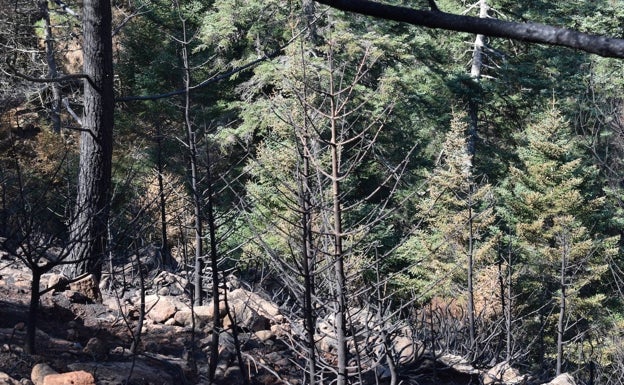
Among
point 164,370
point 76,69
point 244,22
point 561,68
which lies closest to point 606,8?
point 561,68

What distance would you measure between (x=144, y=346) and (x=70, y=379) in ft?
5.23

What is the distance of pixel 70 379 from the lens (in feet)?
13.6

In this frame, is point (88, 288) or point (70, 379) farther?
point (88, 288)

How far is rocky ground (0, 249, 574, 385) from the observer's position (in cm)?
451

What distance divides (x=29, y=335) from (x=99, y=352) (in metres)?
0.52

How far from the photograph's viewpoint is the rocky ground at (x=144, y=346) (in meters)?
4.51

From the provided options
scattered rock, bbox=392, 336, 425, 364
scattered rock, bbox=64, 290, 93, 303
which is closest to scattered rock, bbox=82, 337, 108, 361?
scattered rock, bbox=64, 290, 93, 303

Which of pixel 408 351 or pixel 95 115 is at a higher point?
pixel 95 115

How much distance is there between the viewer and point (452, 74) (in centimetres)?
2555

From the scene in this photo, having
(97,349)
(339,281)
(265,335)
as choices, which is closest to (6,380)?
(97,349)

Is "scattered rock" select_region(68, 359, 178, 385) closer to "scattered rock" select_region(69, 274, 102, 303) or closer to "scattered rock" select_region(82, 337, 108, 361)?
"scattered rock" select_region(82, 337, 108, 361)

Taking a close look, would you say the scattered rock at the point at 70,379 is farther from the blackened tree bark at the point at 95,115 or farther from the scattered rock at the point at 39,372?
the blackened tree bark at the point at 95,115

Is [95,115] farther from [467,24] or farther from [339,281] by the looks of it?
[467,24]

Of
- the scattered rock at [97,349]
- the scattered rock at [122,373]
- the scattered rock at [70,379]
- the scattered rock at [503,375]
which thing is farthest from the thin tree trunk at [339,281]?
the scattered rock at [503,375]
